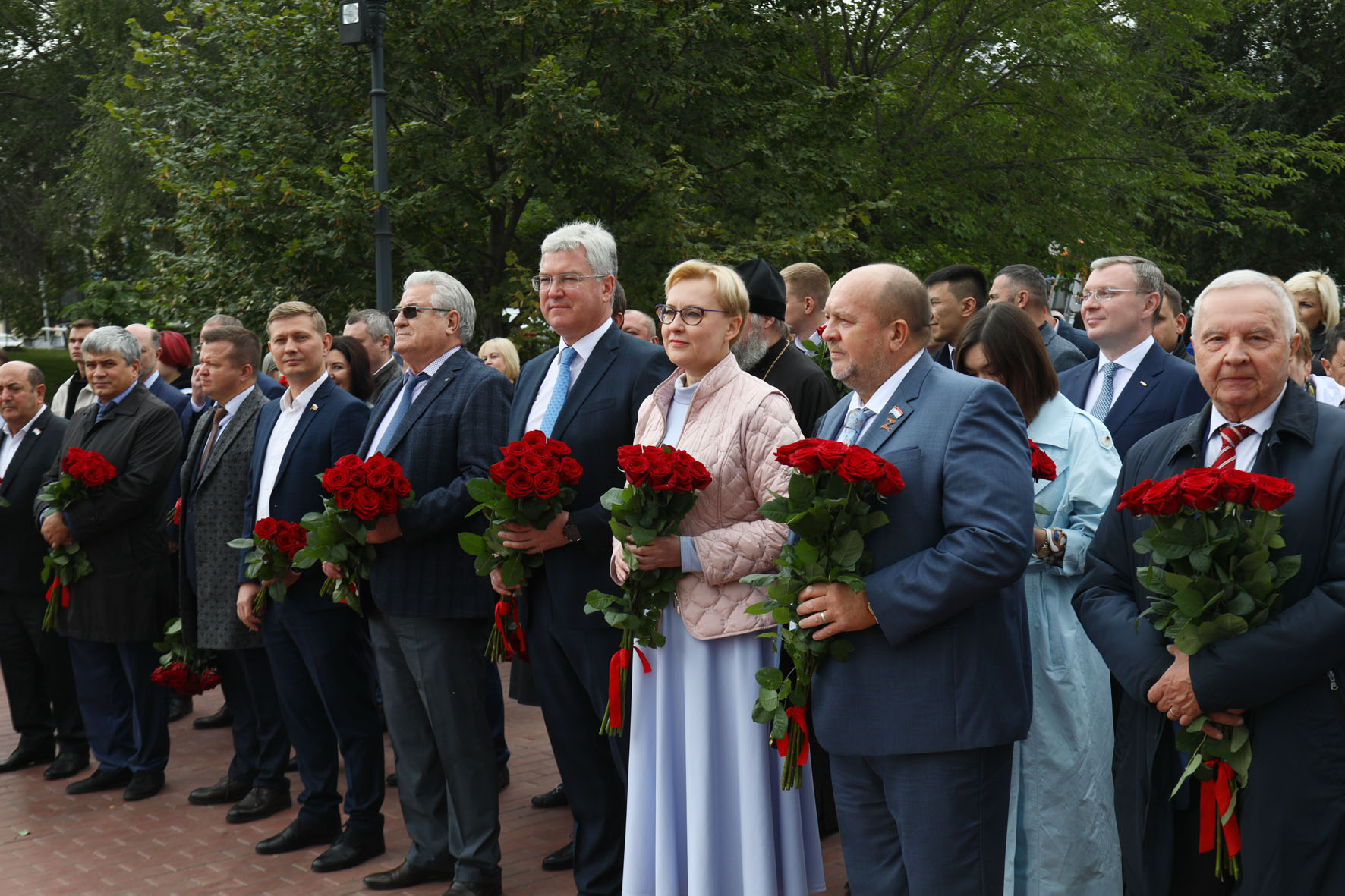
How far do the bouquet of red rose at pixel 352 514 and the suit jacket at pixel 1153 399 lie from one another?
2.92m

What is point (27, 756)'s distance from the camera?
7473 millimetres

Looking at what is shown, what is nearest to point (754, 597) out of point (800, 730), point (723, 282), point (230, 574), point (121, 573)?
point (800, 730)

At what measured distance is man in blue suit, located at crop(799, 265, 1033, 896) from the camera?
3291mm

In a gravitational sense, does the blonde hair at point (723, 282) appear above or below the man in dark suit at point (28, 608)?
above

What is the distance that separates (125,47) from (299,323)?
19279 mm

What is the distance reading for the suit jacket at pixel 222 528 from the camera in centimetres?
612

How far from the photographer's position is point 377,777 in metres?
5.66

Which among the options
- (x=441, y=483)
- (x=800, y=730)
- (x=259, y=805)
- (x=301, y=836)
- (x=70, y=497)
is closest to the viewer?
(x=800, y=730)

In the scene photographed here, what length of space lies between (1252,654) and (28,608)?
23.2ft

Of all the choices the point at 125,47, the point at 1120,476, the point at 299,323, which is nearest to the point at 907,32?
the point at 125,47

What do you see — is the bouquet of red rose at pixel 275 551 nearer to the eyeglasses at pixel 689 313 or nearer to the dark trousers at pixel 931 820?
the eyeglasses at pixel 689 313

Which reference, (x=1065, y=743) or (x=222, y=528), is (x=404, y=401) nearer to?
(x=222, y=528)

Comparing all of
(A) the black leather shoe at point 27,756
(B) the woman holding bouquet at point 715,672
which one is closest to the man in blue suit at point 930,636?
(B) the woman holding bouquet at point 715,672

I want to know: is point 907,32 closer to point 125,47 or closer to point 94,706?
point 125,47
